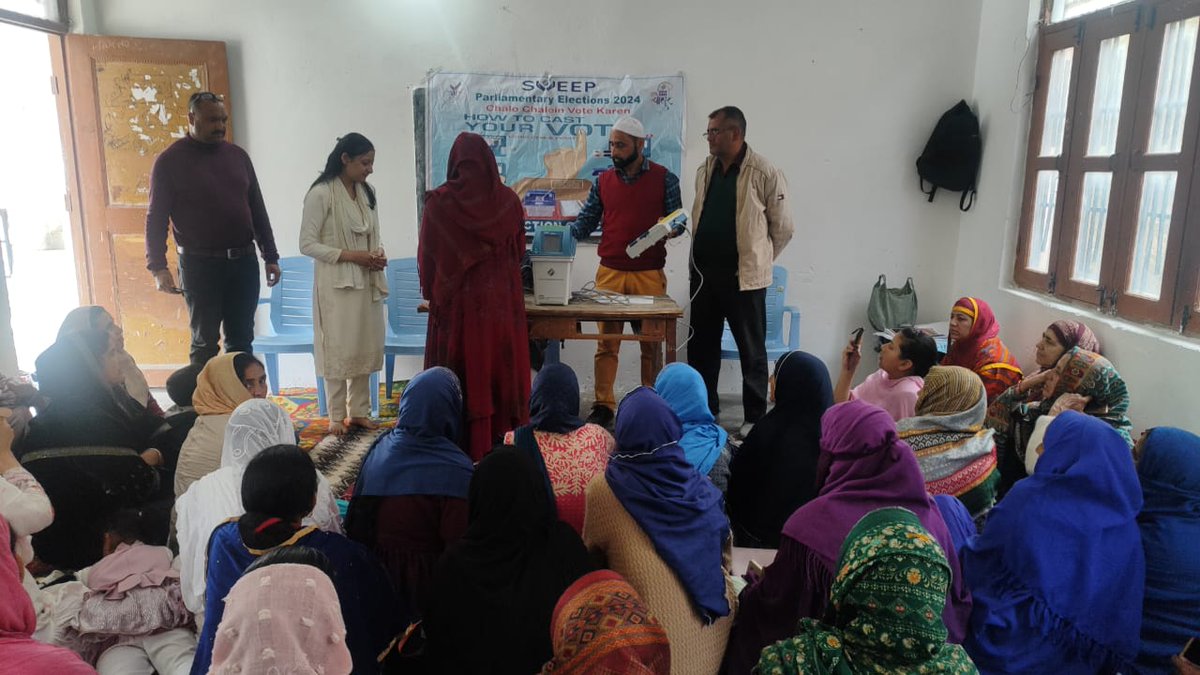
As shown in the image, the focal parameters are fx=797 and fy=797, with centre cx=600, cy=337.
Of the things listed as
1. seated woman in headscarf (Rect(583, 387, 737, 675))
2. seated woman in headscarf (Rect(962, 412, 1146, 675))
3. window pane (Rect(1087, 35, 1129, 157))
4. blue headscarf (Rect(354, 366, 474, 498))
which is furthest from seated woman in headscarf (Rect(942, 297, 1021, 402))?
blue headscarf (Rect(354, 366, 474, 498))

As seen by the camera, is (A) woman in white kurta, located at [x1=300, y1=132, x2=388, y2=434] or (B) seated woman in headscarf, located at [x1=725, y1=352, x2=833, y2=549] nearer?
(B) seated woman in headscarf, located at [x1=725, y1=352, x2=833, y2=549]

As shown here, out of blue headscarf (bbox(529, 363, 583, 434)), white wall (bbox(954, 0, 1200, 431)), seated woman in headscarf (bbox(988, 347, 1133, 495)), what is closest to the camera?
blue headscarf (bbox(529, 363, 583, 434))

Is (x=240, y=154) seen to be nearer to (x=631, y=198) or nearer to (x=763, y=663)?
(x=631, y=198)

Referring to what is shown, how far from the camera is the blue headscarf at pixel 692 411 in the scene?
97.3 inches

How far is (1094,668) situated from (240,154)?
376 centimetres

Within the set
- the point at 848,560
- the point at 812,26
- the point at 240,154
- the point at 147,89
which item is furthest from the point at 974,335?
the point at 147,89

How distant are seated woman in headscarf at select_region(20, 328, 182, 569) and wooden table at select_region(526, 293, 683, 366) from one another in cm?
155

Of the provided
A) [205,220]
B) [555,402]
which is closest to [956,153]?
[555,402]

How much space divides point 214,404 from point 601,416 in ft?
6.93

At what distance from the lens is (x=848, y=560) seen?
48.2 inches

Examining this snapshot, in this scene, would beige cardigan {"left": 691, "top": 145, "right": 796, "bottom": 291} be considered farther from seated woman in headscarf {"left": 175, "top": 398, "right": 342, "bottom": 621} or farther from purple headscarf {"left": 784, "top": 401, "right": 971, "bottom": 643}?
seated woman in headscarf {"left": 175, "top": 398, "right": 342, "bottom": 621}

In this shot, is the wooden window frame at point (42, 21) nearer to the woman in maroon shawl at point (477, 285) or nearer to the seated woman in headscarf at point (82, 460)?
the seated woman in headscarf at point (82, 460)

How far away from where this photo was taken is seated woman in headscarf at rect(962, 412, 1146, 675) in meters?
1.57

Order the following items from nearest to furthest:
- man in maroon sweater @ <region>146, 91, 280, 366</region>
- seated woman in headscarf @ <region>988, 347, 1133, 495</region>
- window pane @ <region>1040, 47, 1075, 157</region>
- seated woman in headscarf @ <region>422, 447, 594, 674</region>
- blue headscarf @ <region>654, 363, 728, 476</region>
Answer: seated woman in headscarf @ <region>422, 447, 594, 674</region>, blue headscarf @ <region>654, 363, 728, 476</region>, seated woman in headscarf @ <region>988, 347, 1133, 495</region>, man in maroon sweater @ <region>146, 91, 280, 366</region>, window pane @ <region>1040, 47, 1075, 157</region>
